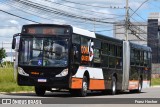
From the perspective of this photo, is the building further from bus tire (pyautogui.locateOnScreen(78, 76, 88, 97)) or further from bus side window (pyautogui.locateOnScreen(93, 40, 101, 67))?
bus tire (pyautogui.locateOnScreen(78, 76, 88, 97))

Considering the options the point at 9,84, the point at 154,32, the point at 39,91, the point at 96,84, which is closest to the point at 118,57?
the point at 96,84

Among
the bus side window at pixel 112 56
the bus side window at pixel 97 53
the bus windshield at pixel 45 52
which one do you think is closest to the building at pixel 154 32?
the bus side window at pixel 112 56

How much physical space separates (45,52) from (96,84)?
4.15 m

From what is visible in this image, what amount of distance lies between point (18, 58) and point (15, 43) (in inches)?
28.3

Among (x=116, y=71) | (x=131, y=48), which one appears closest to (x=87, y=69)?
(x=116, y=71)

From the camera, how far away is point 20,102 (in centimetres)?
1773

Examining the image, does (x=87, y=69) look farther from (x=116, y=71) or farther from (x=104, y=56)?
(x=116, y=71)

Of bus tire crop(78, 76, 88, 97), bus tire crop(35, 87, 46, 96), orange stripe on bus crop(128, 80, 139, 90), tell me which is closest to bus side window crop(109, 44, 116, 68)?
orange stripe on bus crop(128, 80, 139, 90)

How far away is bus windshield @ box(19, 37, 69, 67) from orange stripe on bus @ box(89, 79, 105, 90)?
2986 millimetres

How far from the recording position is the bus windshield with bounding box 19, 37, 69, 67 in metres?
21.4

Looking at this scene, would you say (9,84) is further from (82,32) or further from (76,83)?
(76,83)

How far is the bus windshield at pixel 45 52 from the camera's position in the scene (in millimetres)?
21359

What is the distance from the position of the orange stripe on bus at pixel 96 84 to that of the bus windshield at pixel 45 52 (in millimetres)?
2986

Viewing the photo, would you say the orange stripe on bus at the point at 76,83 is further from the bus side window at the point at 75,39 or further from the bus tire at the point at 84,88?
the bus side window at the point at 75,39
